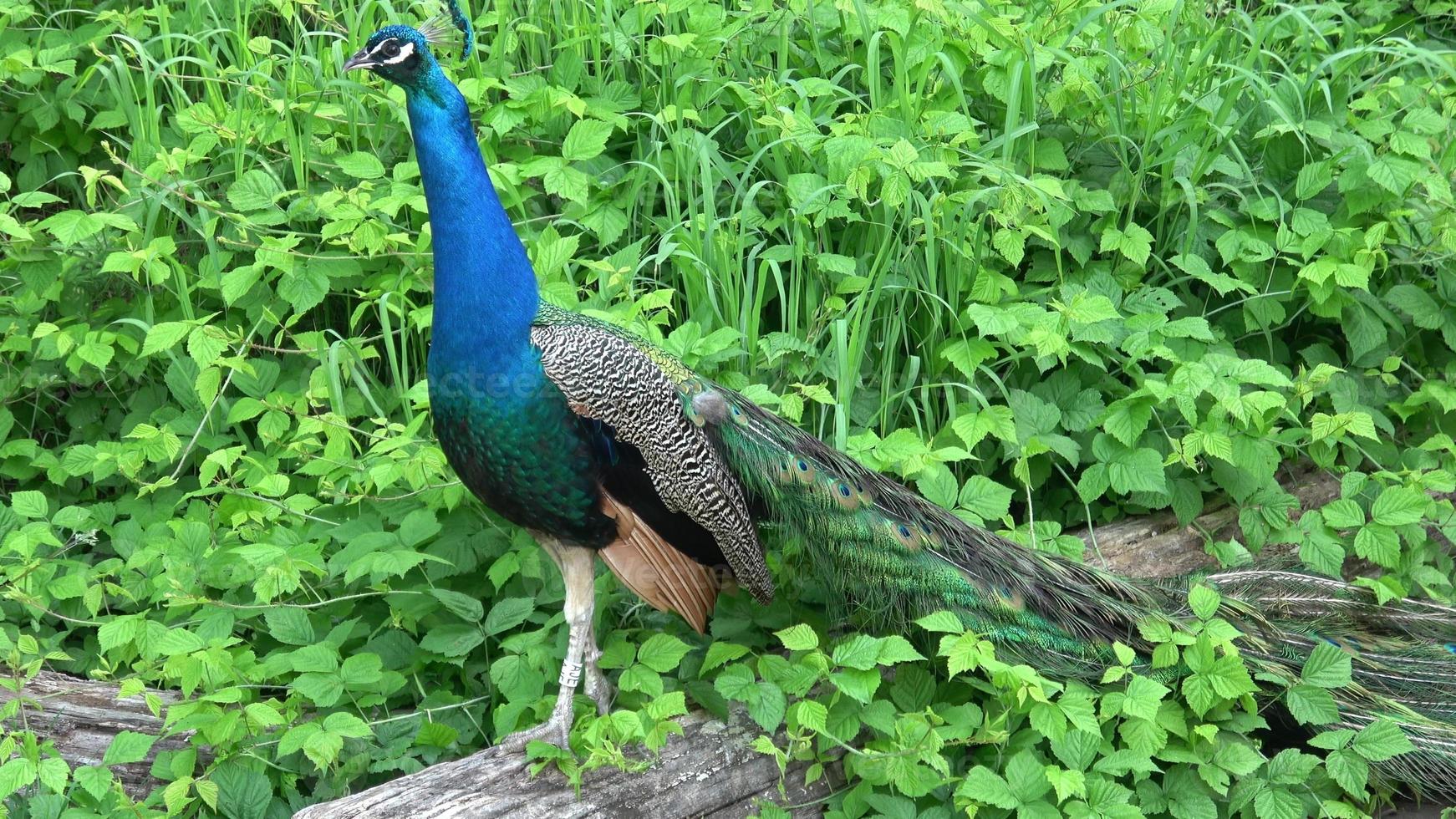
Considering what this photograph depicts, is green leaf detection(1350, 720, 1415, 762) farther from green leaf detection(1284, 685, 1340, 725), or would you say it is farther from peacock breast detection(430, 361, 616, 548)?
peacock breast detection(430, 361, 616, 548)

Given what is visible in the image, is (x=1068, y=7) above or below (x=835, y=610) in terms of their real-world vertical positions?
above

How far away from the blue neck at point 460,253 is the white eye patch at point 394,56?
A: 0.17ft

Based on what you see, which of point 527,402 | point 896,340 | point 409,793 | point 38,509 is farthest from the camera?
point 896,340

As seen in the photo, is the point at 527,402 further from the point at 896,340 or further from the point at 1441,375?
the point at 1441,375

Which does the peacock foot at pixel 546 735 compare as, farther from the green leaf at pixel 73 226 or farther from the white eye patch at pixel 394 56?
the green leaf at pixel 73 226

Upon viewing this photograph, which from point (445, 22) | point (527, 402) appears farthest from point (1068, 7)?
point (527, 402)

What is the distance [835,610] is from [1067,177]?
174 cm

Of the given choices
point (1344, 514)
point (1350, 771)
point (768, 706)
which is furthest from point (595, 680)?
point (1344, 514)

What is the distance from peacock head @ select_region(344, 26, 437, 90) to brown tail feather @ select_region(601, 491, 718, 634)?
88 centimetres

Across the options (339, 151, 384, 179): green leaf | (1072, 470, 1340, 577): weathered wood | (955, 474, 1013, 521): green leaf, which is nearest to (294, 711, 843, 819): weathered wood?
(955, 474, 1013, 521): green leaf

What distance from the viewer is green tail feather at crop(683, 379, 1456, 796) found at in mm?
2652

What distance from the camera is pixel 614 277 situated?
10.5 ft

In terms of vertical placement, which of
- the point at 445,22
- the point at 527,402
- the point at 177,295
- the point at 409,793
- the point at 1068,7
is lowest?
the point at 409,793

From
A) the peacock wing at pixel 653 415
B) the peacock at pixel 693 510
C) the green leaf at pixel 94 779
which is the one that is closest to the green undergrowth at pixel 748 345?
the green leaf at pixel 94 779
